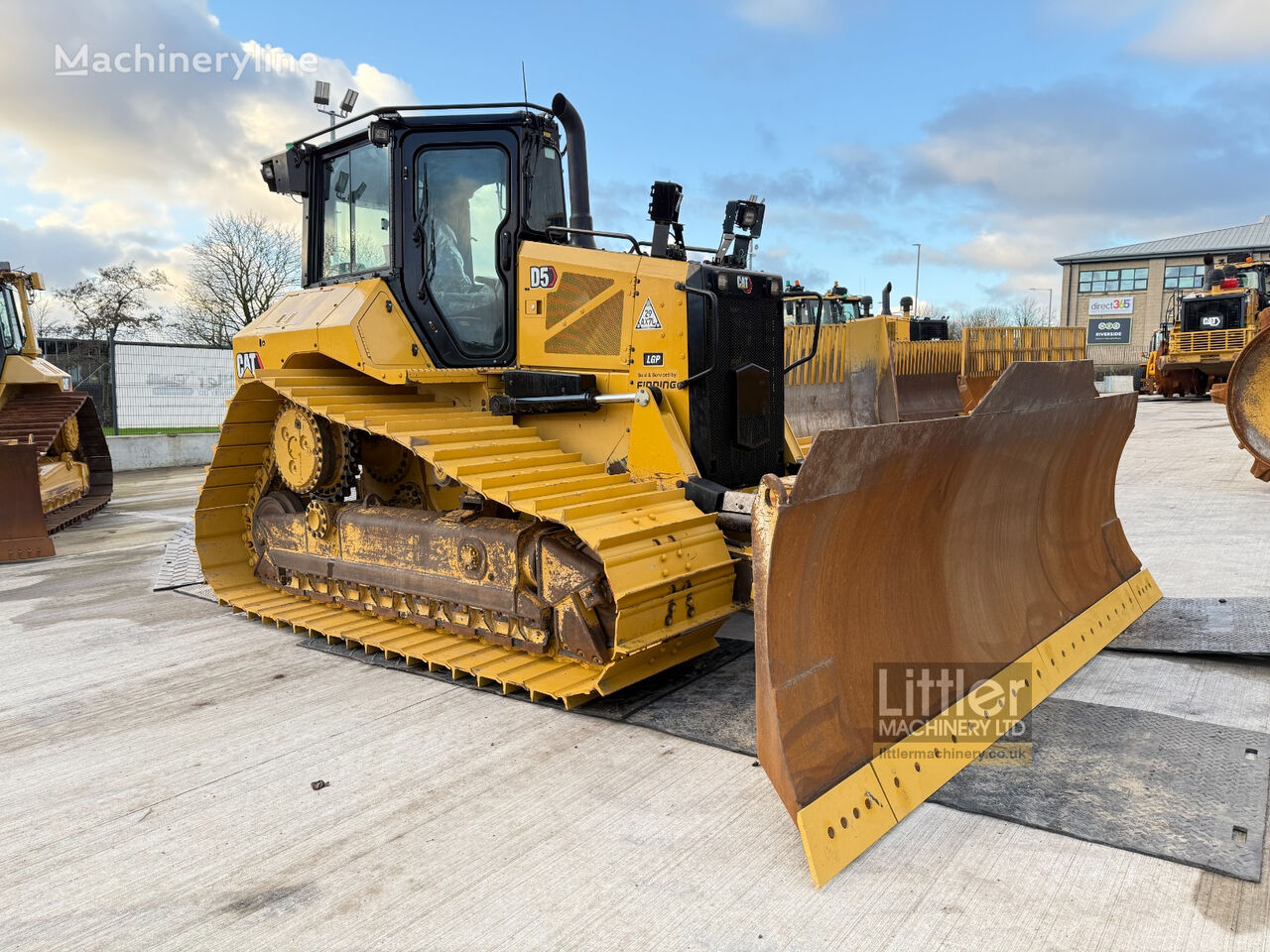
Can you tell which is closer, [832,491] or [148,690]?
[832,491]

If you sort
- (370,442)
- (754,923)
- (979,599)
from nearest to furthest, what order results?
(754,923)
(979,599)
(370,442)

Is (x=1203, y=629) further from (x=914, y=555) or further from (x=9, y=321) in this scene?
(x=9, y=321)

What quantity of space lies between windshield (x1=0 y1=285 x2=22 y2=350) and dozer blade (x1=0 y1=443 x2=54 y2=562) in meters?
3.66

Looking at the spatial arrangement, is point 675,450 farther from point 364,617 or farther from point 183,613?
point 183,613

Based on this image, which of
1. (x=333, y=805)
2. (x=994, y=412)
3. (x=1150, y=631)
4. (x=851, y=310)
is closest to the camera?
(x=333, y=805)

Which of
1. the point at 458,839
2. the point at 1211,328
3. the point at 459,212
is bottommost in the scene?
the point at 458,839

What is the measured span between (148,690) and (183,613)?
1.62 m

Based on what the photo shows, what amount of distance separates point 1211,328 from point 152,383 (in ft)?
85.6

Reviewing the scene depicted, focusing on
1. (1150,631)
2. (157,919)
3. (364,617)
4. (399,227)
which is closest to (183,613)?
(364,617)

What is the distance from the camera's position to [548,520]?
13.9ft

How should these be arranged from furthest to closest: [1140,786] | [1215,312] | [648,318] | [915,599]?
[1215,312], [648,318], [915,599], [1140,786]

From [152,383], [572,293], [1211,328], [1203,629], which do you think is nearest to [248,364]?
[572,293]

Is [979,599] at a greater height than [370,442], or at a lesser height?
lesser

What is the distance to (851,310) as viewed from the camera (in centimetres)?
1944
